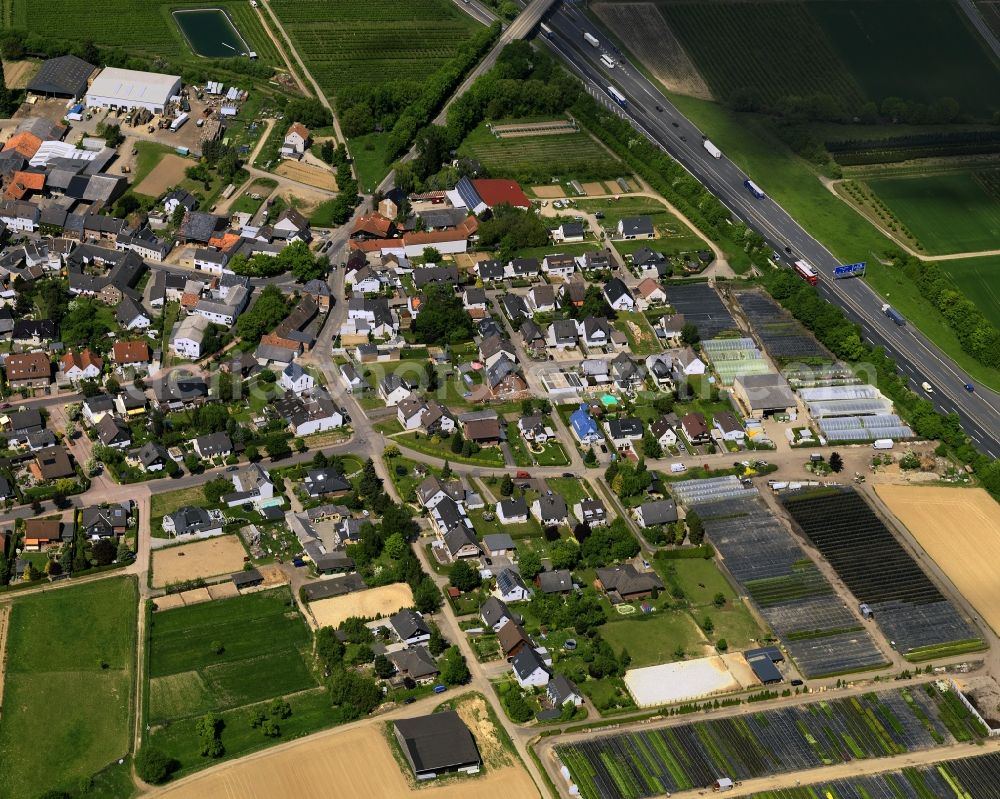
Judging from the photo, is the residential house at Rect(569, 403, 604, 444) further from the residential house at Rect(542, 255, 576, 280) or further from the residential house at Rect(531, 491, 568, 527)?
the residential house at Rect(542, 255, 576, 280)

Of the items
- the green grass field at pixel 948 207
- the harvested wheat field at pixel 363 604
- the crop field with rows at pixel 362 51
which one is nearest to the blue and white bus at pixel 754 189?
the green grass field at pixel 948 207

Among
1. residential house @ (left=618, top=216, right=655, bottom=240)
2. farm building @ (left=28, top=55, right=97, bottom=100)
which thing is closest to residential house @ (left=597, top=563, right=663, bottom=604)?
residential house @ (left=618, top=216, right=655, bottom=240)

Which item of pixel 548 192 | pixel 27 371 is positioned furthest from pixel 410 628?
pixel 548 192

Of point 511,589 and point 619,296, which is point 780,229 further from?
point 511,589

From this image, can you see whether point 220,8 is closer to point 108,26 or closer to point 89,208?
point 108,26

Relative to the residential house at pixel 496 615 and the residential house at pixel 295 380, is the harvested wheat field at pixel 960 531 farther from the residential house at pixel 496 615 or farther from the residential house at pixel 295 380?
the residential house at pixel 295 380
